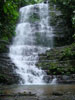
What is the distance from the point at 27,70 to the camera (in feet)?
30.0

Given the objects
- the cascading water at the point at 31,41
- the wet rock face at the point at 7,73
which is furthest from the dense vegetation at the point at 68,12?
the wet rock face at the point at 7,73

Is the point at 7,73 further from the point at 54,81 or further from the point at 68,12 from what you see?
the point at 68,12

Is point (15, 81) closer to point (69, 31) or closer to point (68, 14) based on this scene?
point (69, 31)

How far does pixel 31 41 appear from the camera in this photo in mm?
14320

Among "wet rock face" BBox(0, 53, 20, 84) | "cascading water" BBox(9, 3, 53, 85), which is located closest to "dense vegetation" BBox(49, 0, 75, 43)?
"cascading water" BBox(9, 3, 53, 85)

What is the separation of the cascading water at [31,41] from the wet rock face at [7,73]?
1.08ft

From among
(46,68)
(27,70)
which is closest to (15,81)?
(27,70)

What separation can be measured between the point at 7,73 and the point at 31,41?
6260 mm

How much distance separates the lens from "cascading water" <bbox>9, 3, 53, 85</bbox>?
8945 millimetres

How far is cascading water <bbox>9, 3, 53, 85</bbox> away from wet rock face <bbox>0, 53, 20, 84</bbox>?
330 millimetres

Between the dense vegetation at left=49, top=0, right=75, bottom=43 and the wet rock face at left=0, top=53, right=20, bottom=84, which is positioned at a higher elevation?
the dense vegetation at left=49, top=0, right=75, bottom=43

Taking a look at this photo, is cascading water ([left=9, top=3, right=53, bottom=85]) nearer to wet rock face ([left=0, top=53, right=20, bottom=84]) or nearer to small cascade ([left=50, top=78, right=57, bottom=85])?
wet rock face ([left=0, top=53, right=20, bottom=84])

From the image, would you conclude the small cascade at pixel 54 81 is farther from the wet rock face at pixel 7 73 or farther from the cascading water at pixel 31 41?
the wet rock face at pixel 7 73

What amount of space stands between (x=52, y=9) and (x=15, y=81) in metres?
11.1
